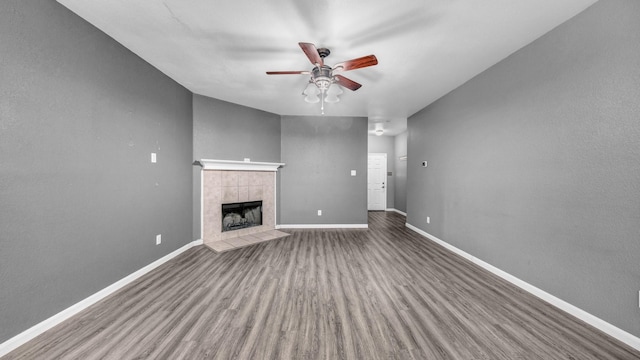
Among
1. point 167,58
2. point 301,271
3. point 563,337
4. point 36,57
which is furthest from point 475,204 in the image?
point 36,57

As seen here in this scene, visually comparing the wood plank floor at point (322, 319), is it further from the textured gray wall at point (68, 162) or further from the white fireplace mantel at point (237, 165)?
the white fireplace mantel at point (237, 165)

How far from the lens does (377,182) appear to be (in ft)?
25.4

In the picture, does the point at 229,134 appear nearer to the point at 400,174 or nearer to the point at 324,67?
the point at 324,67

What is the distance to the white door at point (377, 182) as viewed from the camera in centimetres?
771

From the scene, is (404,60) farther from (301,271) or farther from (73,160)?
(73,160)

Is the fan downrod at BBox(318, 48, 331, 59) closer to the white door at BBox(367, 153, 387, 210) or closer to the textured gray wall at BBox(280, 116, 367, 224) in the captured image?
→ the textured gray wall at BBox(280, 116, 367, 224)

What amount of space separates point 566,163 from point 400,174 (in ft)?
17.4

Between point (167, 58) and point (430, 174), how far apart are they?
4.63 m

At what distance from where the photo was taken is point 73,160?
1.93 metres

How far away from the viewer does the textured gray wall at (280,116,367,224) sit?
16.7 feet

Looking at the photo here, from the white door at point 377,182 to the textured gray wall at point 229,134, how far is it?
13.0 feet

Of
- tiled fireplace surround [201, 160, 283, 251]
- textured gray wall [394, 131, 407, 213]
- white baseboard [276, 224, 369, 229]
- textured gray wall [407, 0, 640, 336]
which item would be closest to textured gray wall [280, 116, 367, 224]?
white baseboard [276, 224, 369, 229]

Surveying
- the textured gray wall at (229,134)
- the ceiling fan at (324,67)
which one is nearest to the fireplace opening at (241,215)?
the textured gray wall at (229,134)

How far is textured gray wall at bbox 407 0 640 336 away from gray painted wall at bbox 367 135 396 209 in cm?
445
